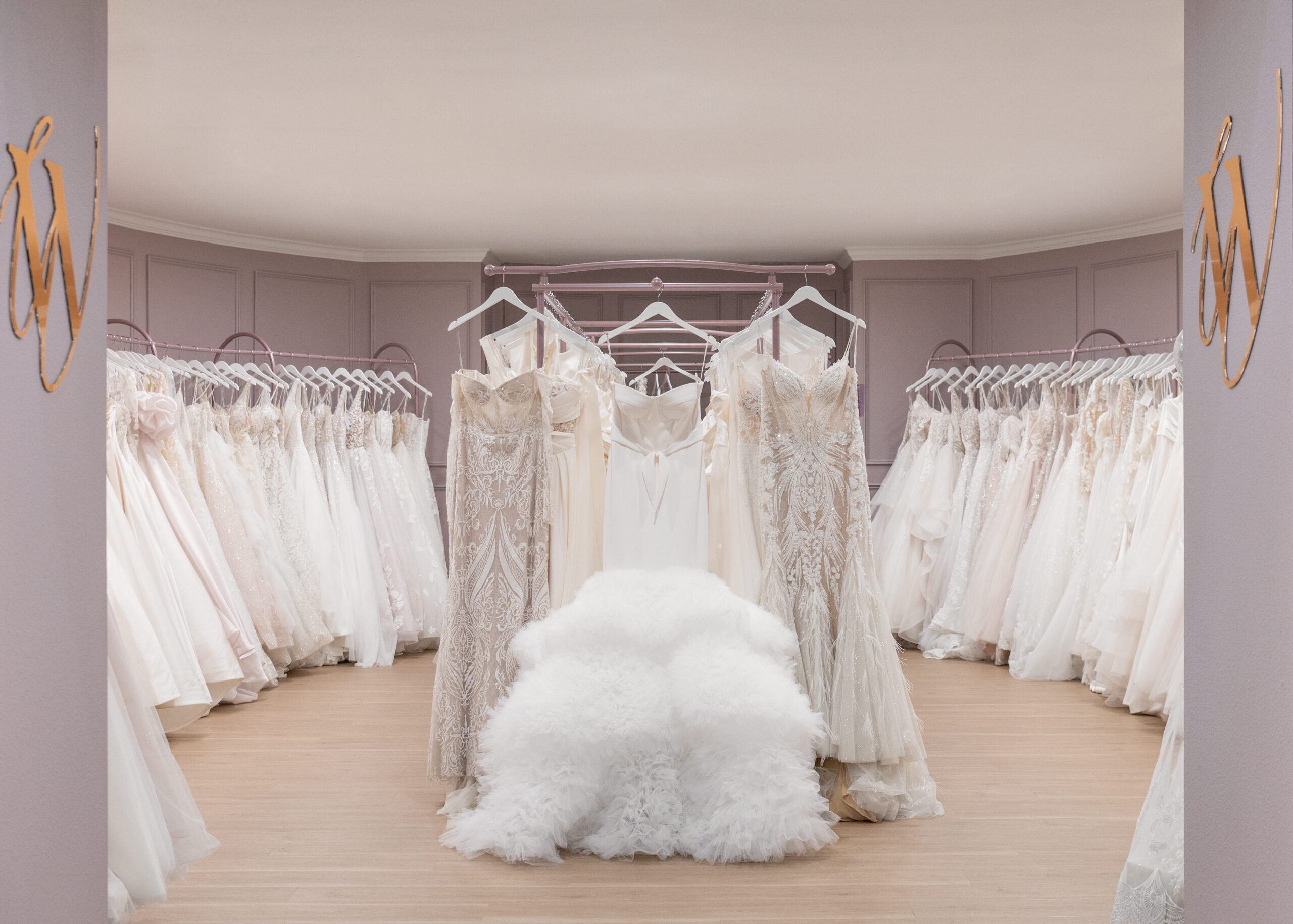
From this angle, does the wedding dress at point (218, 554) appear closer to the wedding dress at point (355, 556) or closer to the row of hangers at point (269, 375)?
the row of hangers at point (269, 375)

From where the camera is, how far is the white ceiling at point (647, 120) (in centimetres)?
328

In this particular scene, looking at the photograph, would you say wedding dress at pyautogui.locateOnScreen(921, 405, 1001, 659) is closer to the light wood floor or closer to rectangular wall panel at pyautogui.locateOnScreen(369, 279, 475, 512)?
the light wood floor

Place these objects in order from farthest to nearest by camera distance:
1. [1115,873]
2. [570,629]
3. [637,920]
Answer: [570,629] < [1115,873] < [637,920]

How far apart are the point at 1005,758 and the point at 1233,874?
84.6 inches

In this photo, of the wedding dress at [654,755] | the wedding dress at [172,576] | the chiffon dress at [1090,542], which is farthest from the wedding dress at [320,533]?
the chiffon dress at [1090,542]

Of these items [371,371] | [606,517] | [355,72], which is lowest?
[606,517]

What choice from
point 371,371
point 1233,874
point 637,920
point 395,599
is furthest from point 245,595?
point 1233,874

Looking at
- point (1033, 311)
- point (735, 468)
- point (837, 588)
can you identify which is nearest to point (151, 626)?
point (735, 468)

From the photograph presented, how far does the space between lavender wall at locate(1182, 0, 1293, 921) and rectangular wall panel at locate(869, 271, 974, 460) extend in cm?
506

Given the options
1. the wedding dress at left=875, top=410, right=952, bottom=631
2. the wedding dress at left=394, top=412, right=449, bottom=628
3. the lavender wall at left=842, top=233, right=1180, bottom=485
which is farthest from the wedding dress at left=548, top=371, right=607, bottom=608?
the lavender wall at left=842, top=233, right=1180, bottom=485

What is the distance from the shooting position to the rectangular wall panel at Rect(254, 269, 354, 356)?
677 centimetres

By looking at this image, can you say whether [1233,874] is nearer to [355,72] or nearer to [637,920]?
[637,920]

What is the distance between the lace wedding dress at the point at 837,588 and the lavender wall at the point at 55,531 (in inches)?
79.8

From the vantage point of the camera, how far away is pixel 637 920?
2420 mm
